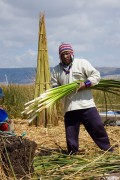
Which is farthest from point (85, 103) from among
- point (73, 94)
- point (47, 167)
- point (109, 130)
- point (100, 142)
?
point (109, 130)

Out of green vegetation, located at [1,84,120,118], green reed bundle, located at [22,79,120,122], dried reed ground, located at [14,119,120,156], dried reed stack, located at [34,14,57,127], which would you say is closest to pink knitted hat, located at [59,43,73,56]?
green reed bundle, located at [22,79,120,122]

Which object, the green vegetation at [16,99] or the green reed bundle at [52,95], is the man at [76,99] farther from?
the green vegetation at [16,99]

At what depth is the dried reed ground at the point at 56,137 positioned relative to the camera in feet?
21.1

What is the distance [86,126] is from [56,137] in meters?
1.81

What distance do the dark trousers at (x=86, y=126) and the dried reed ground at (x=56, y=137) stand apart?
18cm

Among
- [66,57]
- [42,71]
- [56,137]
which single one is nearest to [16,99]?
[42,71]

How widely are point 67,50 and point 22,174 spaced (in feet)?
5.94

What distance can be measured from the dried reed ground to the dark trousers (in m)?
0.18

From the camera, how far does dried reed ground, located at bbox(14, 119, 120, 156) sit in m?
6.42

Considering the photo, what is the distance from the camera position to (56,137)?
7527 millimetres

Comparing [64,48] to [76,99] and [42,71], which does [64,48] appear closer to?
[76,99]

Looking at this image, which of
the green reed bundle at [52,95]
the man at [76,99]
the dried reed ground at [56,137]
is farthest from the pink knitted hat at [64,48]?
the dried reed ground at [56,137]

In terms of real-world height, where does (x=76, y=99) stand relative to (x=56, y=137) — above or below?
above

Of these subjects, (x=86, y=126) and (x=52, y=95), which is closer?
(x=52, y=95)
